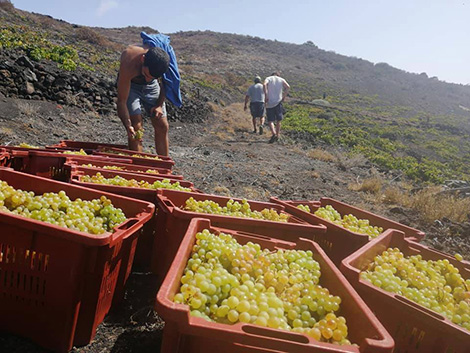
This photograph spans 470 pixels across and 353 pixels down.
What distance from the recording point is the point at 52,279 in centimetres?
165

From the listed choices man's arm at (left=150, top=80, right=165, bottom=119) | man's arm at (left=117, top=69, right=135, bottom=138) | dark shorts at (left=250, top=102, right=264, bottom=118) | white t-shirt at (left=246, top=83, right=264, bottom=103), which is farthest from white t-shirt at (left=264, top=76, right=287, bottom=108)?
man's arm at (left=117, top=69, right=135, bottom=138)

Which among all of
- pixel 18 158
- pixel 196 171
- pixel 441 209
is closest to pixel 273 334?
pixel 18 158

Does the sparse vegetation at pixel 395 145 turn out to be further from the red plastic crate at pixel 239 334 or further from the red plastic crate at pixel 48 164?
the red plastic crate at pixel 239 334

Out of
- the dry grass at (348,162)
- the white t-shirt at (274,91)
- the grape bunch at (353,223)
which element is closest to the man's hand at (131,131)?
the grape bunch at (353,223)

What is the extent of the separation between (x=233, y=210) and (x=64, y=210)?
1.22 m

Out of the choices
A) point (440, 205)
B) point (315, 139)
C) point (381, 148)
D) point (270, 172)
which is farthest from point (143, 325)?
point (381, 148)

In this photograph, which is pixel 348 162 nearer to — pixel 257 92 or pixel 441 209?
pixel 257 92

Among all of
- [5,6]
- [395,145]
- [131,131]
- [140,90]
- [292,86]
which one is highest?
[292,86]

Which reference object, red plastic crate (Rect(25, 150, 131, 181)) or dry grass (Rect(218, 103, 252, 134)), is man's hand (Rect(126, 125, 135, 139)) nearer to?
Answer: red plastic crate (Rect(25, 150, 131, 181))

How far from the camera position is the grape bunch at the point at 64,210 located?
74.6 inches

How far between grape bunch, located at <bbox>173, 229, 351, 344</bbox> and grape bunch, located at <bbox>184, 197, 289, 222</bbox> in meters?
0.51

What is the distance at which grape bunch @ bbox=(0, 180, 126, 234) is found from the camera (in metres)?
1.89

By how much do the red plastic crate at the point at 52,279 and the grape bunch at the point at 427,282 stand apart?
1498 mm

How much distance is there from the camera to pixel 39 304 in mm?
1702
